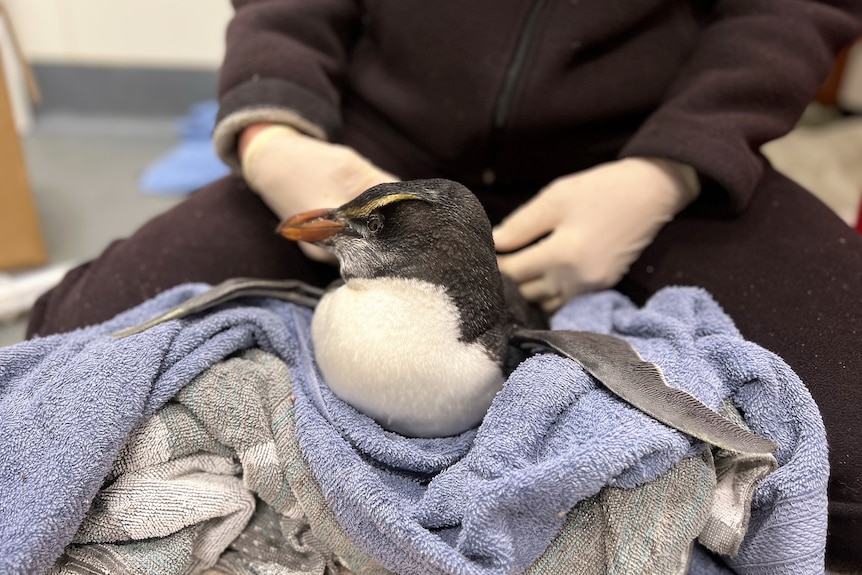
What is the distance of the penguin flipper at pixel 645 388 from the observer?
43 cm

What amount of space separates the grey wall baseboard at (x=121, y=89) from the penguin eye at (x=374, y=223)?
1.66 metres

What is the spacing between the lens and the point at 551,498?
0.42 meters

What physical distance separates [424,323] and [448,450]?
0.33ft

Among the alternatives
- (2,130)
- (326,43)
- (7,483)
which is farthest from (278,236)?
(2,130)

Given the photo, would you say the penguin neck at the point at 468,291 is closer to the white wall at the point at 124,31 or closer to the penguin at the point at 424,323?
the penguin at the point at 424,323

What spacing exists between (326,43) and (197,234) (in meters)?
0.29

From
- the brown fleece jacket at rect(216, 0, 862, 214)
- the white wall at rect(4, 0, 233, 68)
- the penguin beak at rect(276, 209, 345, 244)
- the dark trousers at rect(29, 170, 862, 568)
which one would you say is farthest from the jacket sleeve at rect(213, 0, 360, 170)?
the white wall at rect(4, 0, 233, 68)

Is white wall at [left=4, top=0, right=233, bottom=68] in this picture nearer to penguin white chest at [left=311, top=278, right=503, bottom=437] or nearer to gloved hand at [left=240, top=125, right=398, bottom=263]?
gloved hand at [left=240, top=125, right=398, bottom=263]

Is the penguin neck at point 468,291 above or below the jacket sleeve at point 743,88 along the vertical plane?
below

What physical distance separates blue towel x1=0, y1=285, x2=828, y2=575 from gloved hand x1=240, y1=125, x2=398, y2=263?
191mm

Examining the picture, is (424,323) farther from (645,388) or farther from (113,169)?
(113,169)

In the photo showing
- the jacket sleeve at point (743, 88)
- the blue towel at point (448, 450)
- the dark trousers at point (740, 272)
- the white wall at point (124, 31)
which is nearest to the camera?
the blue towel at point (448, 450)

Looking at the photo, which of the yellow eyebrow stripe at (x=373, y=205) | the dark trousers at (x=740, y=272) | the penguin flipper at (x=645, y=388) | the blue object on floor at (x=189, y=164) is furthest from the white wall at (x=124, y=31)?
the penguin flipper at (x=645, y=388)

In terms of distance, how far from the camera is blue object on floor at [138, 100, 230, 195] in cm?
161
